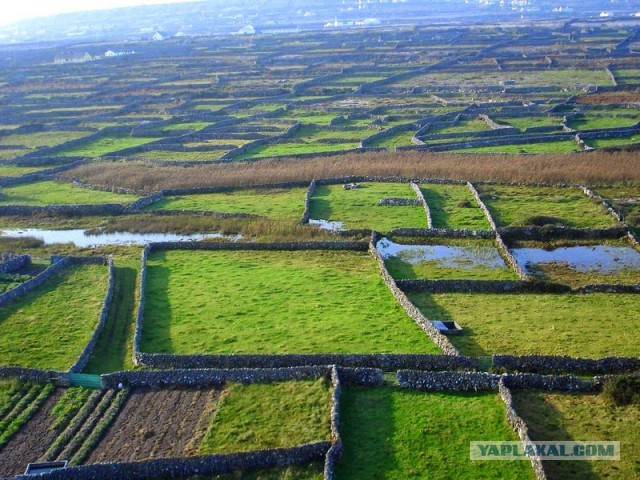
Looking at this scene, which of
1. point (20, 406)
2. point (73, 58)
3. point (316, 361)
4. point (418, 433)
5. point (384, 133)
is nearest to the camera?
point (418, 433)

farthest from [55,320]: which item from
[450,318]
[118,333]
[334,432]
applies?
[450,318]

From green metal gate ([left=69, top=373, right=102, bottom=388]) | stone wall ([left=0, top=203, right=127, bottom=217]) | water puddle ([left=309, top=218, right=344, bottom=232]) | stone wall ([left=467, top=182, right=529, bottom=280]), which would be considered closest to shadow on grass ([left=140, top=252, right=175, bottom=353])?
green metal gate ([left=69, top=373, right=102, bottom=388])

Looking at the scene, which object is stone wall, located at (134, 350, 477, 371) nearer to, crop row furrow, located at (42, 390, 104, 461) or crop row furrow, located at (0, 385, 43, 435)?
crop row furrow, located at (42, 390, 104, 461)

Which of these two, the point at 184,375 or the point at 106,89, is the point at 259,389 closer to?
the point at 184,375

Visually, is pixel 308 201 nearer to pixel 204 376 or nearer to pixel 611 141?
pixel 204 376

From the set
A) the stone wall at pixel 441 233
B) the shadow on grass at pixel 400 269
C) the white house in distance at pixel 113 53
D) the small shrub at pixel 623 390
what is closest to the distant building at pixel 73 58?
the white house in distance at pixel 113 53

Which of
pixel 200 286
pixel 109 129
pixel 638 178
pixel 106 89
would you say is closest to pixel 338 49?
pixel 106 89

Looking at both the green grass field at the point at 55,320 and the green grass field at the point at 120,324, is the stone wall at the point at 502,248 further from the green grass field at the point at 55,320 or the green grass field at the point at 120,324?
the green grass field at the point at 55,320
